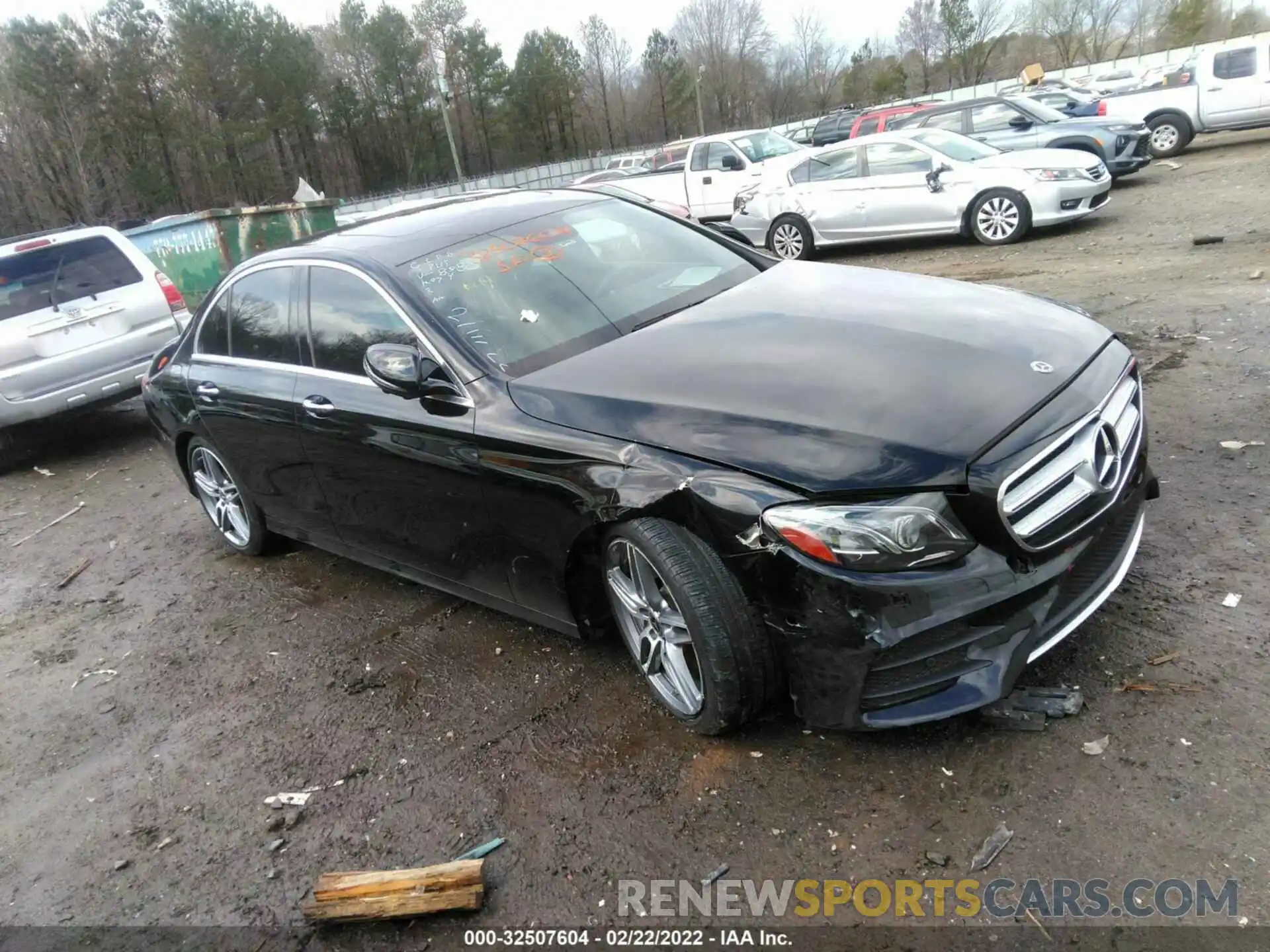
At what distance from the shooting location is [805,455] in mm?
2494

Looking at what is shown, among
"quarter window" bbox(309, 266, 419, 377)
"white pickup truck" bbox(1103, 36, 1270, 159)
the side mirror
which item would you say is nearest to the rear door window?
"quarter window" bbox(309, 266, 419, 377)

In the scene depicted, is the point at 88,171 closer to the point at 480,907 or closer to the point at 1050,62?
the point at 480,907

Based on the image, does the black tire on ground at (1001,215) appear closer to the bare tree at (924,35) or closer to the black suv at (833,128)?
the black suv at (833,128)

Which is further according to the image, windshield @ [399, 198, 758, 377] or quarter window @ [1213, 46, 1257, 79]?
quarter window @ [1213, 46, 1257, 79]

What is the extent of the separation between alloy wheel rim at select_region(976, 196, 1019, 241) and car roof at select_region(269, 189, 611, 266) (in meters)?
7.70

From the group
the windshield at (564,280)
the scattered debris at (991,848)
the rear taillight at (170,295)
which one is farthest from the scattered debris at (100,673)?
the rear taillight at (170,295)

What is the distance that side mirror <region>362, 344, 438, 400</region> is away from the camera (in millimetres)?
3209

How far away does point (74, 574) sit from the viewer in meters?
5.45

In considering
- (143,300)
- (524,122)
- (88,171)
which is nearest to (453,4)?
(524,122)

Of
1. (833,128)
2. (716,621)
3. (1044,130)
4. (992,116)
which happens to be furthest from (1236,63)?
(716,621)

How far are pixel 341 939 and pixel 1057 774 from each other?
2.05 m

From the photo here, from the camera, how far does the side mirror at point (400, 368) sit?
10.5 ft

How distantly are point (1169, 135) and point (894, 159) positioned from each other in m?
8.87

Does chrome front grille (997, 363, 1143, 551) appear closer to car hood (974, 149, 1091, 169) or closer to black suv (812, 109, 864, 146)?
car hood (974, 149, 1091, 169)
